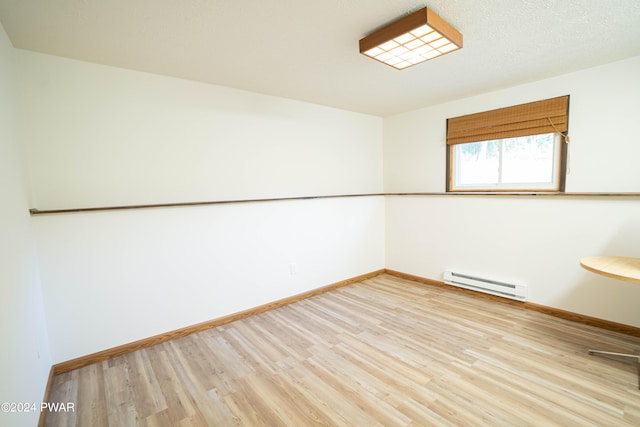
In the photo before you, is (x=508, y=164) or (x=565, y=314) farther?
(x=508, y=164)

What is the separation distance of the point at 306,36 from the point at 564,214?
2.77 meters

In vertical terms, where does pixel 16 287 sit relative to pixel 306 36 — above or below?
below

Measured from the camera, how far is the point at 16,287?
1443 millimetres

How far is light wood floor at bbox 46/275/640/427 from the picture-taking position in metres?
1.59

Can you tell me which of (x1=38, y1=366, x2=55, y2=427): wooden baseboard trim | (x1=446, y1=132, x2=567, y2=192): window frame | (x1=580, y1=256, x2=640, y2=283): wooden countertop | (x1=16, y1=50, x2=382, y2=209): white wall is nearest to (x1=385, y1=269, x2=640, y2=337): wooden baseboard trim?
(x1=580, y1=256, x2=640, y2=283): wooden countertop

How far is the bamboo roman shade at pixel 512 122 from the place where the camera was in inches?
108

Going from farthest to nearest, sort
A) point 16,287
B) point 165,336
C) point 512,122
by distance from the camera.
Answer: point 512,122
point 165,336
point 16,287

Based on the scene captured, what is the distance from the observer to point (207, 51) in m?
2.12

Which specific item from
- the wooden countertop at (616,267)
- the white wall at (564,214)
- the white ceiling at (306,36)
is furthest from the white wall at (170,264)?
the wooden countertop at (616,267)

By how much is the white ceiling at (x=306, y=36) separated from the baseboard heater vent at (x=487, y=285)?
82.7 inches

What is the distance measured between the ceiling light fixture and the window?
1541mm

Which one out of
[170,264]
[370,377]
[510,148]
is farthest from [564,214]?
[170,264]

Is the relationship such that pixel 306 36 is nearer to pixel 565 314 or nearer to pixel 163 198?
pixel 163 198

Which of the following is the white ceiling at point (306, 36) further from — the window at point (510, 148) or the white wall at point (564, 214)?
the window at point (510, 148)
